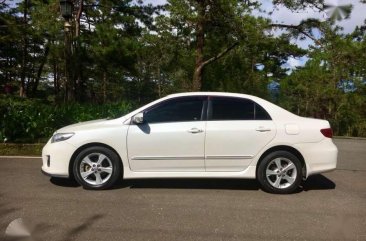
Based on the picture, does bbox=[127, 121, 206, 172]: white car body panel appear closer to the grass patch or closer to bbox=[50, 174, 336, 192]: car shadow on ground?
bbox=[50, 174, 336, 192]: car shadow on ground

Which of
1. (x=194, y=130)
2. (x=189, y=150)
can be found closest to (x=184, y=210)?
(x=189, y=150)

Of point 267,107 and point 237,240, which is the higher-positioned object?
point 267,107

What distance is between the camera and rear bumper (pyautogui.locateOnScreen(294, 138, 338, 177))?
21.9 feet

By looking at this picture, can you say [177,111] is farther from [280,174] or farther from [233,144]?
[280,174]

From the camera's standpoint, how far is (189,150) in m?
6.62

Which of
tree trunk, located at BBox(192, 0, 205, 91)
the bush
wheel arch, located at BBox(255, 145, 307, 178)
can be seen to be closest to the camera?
wheel arch, located at BBox(255, 145, 307, 178)

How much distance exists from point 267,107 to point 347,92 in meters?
29.5

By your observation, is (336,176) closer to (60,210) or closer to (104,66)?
(60,210)

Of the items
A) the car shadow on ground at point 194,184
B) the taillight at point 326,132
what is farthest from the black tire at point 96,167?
the taillight at point 326,132

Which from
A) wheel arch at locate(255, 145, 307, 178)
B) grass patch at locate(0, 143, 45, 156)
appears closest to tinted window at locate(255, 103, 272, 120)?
wheel arch at locate(255, 145, 307, 178)

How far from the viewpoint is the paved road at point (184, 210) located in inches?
187

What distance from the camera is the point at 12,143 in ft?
35.2

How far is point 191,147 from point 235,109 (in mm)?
915

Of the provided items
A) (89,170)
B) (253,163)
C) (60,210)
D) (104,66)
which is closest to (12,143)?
(89,170)
